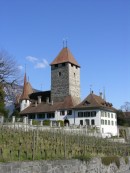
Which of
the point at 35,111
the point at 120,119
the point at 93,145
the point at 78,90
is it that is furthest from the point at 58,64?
the point at 93,145

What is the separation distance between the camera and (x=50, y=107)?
7250 centimetres

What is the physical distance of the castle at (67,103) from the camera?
214 ft

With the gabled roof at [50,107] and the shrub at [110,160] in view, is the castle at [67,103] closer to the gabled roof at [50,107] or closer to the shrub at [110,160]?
the gabled roof at [50,107]

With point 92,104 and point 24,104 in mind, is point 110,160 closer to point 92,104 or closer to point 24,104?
point 92,104

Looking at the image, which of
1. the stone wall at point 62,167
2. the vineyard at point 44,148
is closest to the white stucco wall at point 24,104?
the vineyard at point 44,148

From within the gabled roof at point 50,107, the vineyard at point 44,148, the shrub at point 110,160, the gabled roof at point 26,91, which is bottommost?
the shrub at point 110,160

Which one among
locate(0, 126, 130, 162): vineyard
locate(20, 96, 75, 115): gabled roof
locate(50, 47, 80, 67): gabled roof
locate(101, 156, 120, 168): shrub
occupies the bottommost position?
locate(101, 156, 120, 168): shrub

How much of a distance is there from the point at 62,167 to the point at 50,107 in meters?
55.6

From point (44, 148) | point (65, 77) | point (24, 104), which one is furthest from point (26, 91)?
point (44, 148)

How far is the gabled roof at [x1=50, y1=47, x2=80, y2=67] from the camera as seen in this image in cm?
7844

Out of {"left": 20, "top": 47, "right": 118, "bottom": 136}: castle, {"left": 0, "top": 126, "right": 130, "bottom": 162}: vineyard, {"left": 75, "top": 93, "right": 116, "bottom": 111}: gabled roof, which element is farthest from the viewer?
{"left": 20, "top": 47, "right": 118, "bottom": 136}: castle

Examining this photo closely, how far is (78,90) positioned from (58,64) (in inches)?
335

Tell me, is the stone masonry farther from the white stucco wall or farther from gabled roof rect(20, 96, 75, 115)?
the white stucco wall

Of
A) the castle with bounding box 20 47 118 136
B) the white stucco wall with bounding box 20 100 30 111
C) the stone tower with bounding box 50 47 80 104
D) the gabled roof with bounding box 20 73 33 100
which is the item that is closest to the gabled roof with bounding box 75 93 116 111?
the castle with bounding box 20 47 118 136
